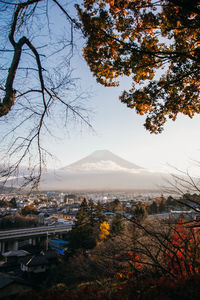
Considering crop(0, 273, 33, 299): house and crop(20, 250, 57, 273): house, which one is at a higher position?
crop(0, 273, 33, 299): house

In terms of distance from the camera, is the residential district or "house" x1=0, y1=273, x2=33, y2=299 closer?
"house" x1=0, y1=273, x2=33, y2=299

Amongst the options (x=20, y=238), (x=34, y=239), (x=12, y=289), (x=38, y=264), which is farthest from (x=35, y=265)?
(x=12, y=289)

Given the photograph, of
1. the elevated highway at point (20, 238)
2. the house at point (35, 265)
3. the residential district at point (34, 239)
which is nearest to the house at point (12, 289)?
the residential district at point (34, 239)

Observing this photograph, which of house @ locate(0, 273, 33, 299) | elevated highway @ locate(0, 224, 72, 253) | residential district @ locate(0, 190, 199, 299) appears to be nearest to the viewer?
house @ locate(0, 273, 33, 299)

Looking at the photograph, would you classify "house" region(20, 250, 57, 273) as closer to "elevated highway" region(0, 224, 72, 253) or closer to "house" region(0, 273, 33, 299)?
"elevated highway" region(0, 224, 72, 253)

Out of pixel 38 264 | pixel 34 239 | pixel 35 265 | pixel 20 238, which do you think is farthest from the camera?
pixel 34 239

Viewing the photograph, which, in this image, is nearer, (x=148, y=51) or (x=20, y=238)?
(x=148, y=51)

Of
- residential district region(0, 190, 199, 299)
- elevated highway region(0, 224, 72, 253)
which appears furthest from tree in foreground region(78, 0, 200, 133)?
elevated highway region(0, 224, 72, 253)

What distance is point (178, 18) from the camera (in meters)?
2.83

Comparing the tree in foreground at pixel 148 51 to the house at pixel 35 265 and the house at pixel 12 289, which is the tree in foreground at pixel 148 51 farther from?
the house at pixel 35 265

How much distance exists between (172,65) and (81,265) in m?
10.5

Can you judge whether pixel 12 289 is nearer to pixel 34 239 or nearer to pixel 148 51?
pixel 148 51

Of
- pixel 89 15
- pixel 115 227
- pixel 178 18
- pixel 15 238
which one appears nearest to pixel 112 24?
pixel 89 15

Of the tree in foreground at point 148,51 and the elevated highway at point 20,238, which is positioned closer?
the tree in foreground at point 148,51
